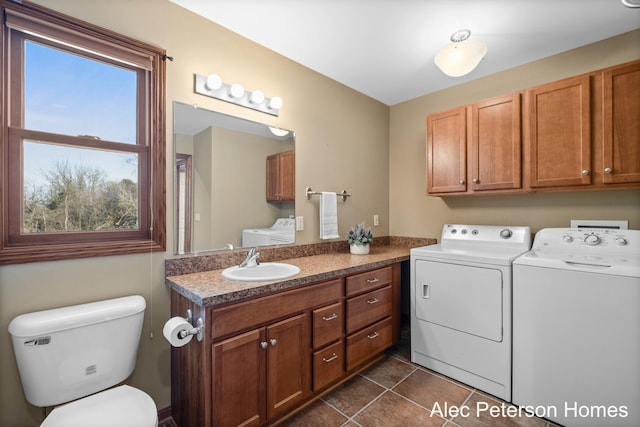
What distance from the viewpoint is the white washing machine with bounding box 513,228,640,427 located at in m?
1.40

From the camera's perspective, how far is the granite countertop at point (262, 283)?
4.30ft

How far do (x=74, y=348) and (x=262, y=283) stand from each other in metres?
0.82

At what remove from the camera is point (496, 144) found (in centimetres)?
218

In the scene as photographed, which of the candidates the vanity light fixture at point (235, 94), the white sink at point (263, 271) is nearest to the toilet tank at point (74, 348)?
the white sink at point (263, 271)

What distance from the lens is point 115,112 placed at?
5.07ft

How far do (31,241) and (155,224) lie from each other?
50 centimetres

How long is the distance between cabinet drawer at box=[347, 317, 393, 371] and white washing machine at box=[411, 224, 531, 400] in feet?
0.76

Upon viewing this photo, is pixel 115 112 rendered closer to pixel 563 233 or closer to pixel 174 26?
pixel 174 26

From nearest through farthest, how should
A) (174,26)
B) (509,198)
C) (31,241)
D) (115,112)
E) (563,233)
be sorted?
(31,241) → (115,112) → (174,26) → (563,233) → (509,198)

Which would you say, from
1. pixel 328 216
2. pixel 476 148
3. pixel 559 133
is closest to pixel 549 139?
pixel 559 133

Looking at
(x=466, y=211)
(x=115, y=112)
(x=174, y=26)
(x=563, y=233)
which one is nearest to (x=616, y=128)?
(x=563, y=233)

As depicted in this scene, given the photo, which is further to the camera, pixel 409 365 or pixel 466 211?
pixel 466 211

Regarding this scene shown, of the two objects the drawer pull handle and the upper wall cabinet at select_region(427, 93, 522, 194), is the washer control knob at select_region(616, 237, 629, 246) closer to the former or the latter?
the upper wall cabinet at select_region(427, 93, 522, 194)

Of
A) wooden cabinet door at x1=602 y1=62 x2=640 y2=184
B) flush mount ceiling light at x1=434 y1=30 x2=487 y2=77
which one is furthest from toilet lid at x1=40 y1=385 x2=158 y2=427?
wooden cabinet door at x1=602 y1=62 x2=640 y2=184
